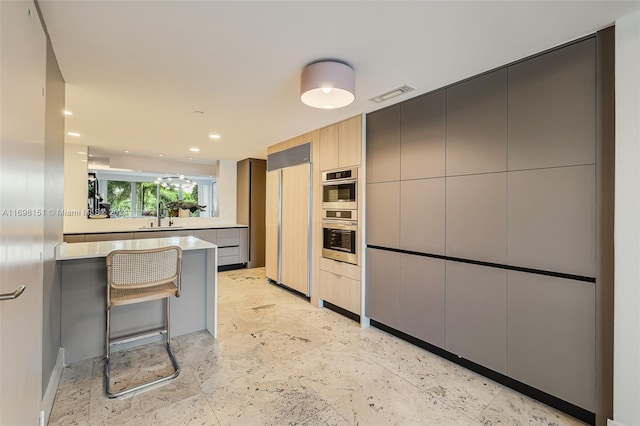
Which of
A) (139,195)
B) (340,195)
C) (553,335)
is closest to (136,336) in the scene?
(340,195)

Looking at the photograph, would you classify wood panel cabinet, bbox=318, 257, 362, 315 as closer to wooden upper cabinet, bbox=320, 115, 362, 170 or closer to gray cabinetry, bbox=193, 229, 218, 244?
wooden upper cabinet, bbox=320, 115, 362, 170

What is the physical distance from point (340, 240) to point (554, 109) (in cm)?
229

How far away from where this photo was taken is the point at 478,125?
2.26 m

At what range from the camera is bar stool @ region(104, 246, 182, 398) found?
215 centimetres

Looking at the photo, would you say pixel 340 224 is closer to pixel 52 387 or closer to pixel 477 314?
pixel 477 314

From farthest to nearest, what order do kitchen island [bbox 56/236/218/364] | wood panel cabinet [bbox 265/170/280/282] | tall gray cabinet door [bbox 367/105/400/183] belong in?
wood panel cabinet [bbox 265/170/280/282], tall gray cabinet door [bbox 367/105/400/183], kitchen island [bbox 56/236/218/364]

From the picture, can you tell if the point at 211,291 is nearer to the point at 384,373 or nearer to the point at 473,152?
the point at 384,373

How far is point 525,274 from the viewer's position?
2.01 meters

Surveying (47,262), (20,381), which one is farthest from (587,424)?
(47,262)

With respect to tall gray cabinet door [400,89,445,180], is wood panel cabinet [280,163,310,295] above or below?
below

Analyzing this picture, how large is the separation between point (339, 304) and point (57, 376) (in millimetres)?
2597

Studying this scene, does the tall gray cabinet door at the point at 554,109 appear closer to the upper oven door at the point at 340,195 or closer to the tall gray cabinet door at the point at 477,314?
the tall gray cabinet door at the point at 477,314

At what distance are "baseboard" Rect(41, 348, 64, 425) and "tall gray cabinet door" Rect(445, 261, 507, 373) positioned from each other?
112 inches

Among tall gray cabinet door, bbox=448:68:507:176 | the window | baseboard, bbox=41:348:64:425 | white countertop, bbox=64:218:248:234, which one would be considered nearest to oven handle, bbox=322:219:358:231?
tall gray cabinet door, bbox=448:68:507:176
